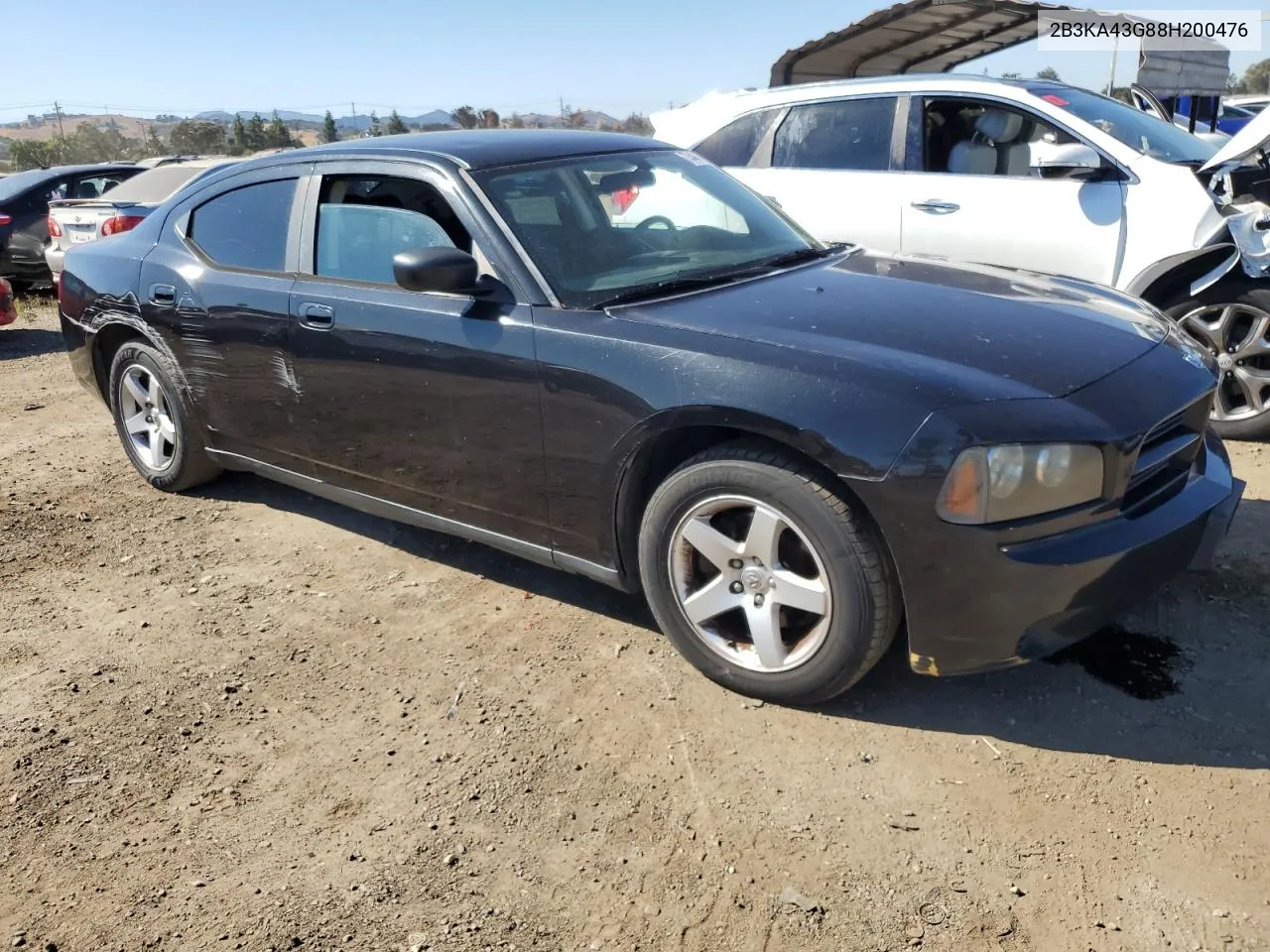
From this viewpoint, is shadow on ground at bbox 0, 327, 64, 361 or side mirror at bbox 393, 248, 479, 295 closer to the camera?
side mirror at bbox 393, 248, 479, 295

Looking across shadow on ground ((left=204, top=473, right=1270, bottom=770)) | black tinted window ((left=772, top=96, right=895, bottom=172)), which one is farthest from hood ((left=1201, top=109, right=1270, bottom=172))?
shadow on ground ((left=204, top=473, right=1270, bottom=770))

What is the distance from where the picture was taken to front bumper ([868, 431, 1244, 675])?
8.55ft

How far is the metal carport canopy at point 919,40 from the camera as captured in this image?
1062cm

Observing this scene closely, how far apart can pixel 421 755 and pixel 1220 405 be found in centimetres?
420

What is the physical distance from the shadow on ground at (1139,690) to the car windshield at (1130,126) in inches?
107

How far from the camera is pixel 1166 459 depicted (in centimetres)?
297

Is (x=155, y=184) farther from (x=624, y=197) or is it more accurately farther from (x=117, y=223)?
(x=624, y=197)

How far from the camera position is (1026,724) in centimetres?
295

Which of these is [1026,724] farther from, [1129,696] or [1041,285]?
[1041,285]

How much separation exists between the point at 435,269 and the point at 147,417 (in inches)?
103

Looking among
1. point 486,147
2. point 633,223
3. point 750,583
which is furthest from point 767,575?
point 486,147

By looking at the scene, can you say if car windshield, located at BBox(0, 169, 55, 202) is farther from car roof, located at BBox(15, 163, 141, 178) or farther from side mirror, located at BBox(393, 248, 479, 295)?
side mirror, located at BBox(393, 248, 479, 295)

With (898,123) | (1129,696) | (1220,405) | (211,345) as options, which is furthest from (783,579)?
(898,123)

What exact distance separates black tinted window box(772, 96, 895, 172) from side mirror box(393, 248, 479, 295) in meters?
3.61
